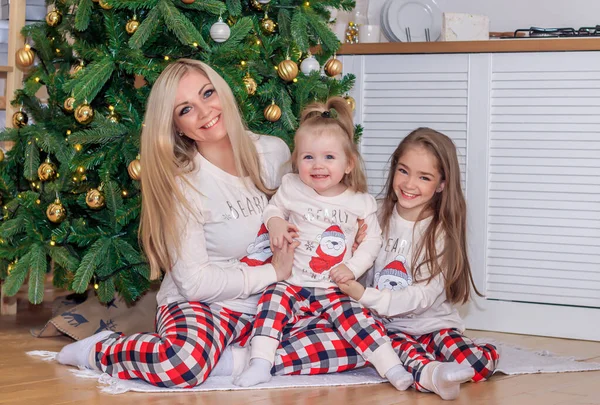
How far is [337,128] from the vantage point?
214cm

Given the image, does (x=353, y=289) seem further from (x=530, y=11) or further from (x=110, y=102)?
(x=530, y=11)

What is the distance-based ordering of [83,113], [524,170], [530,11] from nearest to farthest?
[83,113] → [524,170] → [530,11]

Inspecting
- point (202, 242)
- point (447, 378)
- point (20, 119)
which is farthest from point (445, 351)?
point (20, 119)

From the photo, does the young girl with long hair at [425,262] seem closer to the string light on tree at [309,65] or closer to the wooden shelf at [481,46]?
the string light on tree at [309,65]

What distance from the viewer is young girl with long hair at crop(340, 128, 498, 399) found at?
83.9 inches

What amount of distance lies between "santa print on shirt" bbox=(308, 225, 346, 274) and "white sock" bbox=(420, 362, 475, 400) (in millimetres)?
360

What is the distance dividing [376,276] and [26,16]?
1476 mm

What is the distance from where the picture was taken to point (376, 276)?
2.24 meters

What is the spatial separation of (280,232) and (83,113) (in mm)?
617

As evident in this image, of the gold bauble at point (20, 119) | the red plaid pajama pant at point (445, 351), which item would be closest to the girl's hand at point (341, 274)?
the red plaid pajama pant at point (445, 351)

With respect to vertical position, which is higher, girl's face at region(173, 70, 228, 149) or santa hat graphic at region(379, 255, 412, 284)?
girl's face at region(173, 70, 228, 149)

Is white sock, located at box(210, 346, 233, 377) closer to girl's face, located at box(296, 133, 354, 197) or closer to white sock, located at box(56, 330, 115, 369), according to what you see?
white sock, located at box(56, 330, 115, 369)

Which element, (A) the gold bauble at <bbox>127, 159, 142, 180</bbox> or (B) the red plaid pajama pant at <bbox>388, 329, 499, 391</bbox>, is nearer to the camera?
(B) the red plaid pajama pant at <bbox>388, 329, 499, 391</bbox>

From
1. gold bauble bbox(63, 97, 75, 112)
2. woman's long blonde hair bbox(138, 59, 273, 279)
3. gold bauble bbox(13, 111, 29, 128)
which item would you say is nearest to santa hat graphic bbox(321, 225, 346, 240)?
woman's long blonde hair bbox(138, 59, 273, 279)
